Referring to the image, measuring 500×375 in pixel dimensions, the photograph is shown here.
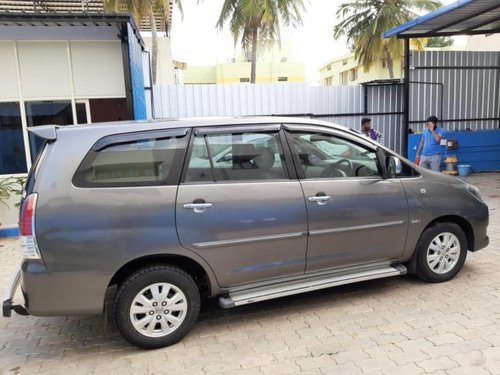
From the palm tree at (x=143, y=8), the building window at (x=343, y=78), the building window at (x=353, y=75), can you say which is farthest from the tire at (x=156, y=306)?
the building window at (x=343, y=78)

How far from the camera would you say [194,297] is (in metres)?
3.38

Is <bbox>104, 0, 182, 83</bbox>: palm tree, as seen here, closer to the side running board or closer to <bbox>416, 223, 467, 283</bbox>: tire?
the side running board

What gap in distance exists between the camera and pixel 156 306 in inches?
129

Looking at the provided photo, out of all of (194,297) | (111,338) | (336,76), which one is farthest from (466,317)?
(336,76)

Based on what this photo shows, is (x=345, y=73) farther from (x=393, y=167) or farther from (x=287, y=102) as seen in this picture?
(x=393, y=167)

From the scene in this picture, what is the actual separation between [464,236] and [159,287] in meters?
3.08

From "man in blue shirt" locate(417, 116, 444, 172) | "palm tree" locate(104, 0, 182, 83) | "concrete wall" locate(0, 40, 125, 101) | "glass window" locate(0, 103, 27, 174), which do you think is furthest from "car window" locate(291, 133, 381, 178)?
"palm tree" locate(104, 0, 182, 83)

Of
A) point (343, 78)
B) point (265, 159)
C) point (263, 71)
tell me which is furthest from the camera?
point (343, 78)

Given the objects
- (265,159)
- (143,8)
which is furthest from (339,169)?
(143,8)

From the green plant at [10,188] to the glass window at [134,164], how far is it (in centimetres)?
520

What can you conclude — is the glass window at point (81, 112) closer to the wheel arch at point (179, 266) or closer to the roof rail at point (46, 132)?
the roof rail at point (46, 132)

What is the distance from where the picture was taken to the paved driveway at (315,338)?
120 inches

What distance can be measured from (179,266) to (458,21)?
32.0 feet

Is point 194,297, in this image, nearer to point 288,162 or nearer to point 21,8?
point 288,162
